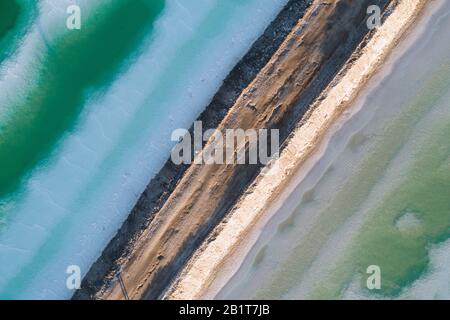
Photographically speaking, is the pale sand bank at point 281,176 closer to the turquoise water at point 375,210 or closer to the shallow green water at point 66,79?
the turquoise water at point 375,210

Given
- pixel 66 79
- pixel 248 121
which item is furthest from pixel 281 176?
pixel 66 79

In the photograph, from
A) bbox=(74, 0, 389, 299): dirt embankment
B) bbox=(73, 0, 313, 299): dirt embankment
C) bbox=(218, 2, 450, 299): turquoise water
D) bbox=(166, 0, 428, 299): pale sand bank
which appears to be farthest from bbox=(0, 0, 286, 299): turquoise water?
bbox=(218, 2, 450, 299): turquoise water

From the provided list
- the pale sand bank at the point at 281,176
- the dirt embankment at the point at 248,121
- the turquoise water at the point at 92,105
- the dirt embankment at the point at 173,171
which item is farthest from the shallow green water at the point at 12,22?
the pale sand bank at the point at 281,176

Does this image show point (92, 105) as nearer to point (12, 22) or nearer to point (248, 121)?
point (12, 22)

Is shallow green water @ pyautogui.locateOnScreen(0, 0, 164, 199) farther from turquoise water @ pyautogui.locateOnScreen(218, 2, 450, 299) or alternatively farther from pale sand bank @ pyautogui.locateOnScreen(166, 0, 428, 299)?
turquoise water @ pyautogui.locateOnScreen(218, 2, 450, 299)
